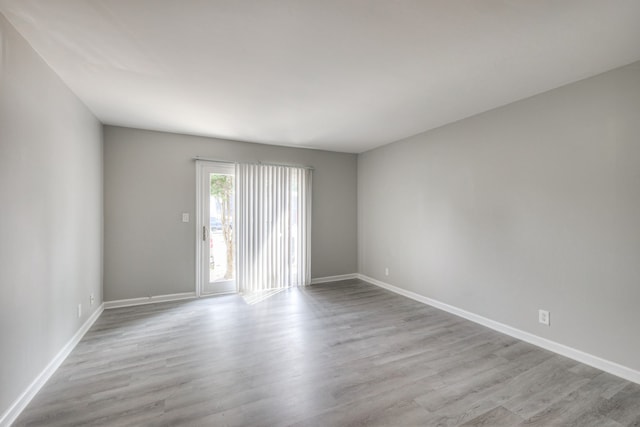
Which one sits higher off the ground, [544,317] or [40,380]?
[544,317]

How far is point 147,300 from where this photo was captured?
3.98 metres

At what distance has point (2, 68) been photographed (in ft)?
5.59

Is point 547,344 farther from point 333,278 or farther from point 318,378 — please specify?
point 333,278

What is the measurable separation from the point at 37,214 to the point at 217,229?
94.5 inches

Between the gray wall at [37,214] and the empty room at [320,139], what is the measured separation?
0.07 feet

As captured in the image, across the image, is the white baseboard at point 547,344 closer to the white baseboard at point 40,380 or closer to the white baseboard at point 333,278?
the white baseboard at point 333,278

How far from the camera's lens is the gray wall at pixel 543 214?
229 centimetres

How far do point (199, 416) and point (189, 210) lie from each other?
9.93 feet

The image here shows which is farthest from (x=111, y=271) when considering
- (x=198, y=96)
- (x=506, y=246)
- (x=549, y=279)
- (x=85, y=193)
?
(x=549, y=279)

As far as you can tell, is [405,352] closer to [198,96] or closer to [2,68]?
[198,96]

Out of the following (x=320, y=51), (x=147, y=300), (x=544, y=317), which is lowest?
(x=147, y=300)

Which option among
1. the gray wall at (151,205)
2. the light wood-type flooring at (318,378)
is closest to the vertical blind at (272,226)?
the gray wall at (151,205)

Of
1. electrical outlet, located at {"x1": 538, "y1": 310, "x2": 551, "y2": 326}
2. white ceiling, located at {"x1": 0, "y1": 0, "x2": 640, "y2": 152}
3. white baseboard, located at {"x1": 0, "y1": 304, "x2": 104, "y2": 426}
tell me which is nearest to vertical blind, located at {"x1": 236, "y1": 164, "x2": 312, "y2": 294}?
white ceiling, located at {"x1": 0, "y1": 0, "x2": 640, "y2": 152}

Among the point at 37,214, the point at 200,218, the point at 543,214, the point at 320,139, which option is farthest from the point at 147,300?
A: the point at 543,214
